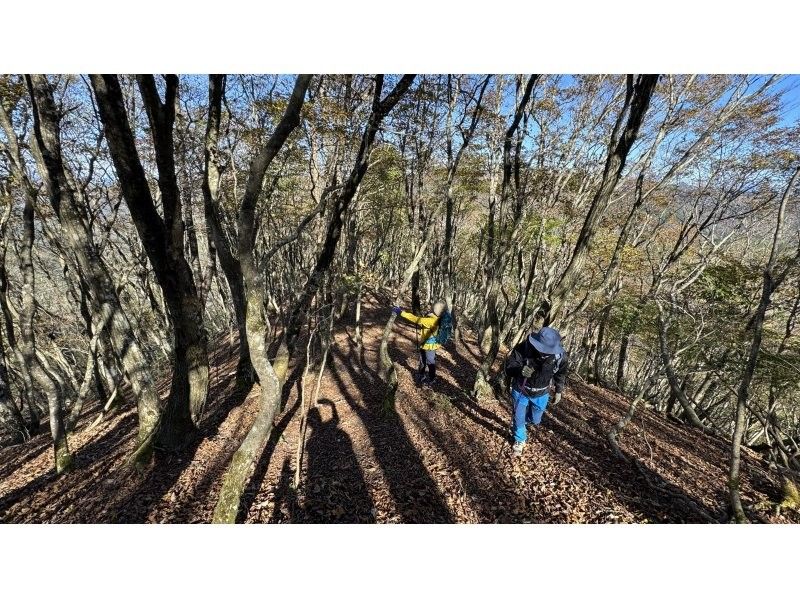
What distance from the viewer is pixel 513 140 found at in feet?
27.1

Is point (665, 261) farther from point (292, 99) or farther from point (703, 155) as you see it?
point (292, 99)

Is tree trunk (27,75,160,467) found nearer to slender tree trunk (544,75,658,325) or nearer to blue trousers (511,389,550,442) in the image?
blue trousers (511,389,550,442)

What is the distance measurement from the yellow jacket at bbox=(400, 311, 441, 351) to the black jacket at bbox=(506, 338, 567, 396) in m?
2.15

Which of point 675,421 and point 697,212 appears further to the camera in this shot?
point 697,212

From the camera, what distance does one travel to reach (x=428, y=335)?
6.82m

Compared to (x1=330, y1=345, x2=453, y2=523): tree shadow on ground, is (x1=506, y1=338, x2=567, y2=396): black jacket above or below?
above

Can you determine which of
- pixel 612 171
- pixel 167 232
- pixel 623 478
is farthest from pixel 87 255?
pixel 612 171

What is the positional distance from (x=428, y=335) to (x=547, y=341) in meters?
2.69

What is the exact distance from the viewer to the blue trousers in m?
4.73

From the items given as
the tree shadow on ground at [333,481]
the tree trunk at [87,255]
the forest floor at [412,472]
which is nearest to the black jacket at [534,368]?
the forest floor at [412,472]

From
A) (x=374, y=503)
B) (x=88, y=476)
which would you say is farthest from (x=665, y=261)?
(x=88, y=476)

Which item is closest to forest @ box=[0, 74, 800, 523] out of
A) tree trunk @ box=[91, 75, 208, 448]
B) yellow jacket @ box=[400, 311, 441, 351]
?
tree trunk @ box=[91, 75, 208, 448]
